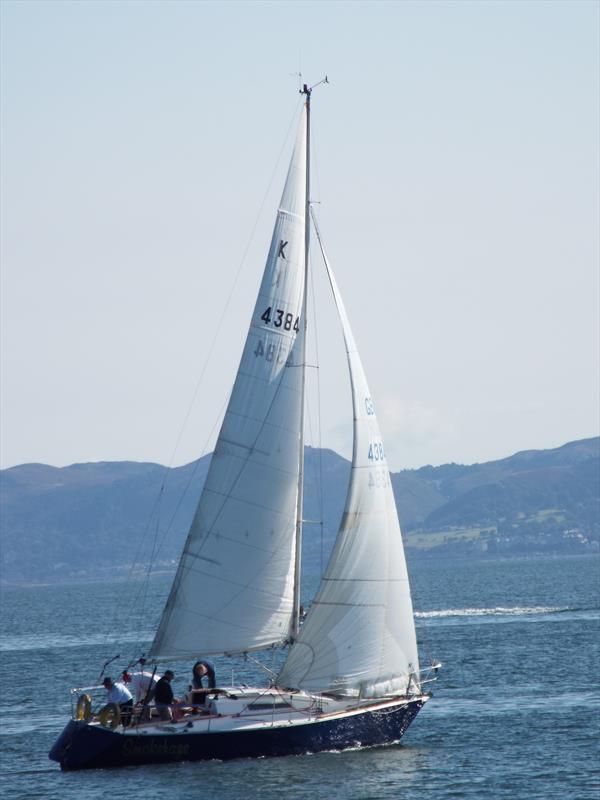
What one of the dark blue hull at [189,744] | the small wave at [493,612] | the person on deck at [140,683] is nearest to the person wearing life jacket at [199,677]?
the person on deck at [140,683]

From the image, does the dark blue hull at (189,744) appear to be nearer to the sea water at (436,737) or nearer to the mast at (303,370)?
the sea water at (436,737)

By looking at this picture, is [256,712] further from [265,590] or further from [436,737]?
[436,737]

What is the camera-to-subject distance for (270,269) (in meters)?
43.8

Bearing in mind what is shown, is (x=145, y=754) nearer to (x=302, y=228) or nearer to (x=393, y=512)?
(x=393, y=512)

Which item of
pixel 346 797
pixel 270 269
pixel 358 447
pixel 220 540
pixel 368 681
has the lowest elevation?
pixel 346 797

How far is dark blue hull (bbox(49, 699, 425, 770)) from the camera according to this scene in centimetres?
4306

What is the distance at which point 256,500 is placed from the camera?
43812 millimetres

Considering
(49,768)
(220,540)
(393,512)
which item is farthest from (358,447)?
(49,768)

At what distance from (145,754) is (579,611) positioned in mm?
83092

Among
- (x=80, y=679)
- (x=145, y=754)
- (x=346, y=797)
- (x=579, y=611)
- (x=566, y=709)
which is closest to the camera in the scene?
(x=346, y=797)

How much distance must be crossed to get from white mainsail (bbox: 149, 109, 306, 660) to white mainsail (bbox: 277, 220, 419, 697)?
49.8 inches

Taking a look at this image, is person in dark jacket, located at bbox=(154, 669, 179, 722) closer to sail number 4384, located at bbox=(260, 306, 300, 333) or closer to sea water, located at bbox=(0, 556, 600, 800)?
sea water, located at bbox=(0, 556, 600, 800)

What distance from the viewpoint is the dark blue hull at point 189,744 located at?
43.1 meters

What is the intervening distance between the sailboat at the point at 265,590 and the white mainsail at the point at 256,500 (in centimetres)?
3
